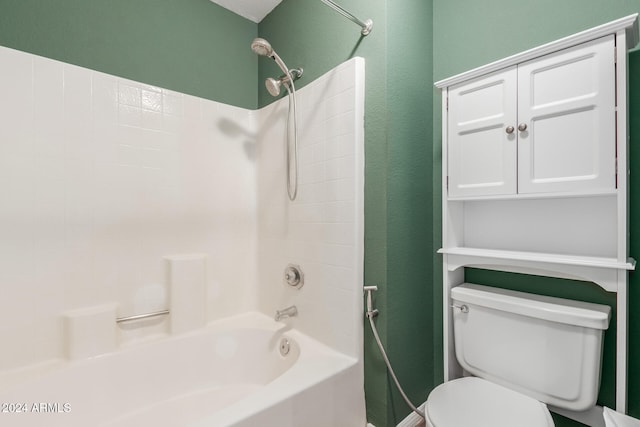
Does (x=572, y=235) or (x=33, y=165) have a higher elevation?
(x=33, y=165)

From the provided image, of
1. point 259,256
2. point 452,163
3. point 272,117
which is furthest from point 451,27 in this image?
point 259,256

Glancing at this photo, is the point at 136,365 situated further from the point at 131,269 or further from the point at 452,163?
the point at 452,163

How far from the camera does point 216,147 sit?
1882 millimetres

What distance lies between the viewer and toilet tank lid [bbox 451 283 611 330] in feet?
3.42

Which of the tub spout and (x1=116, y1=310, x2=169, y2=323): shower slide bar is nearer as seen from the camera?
(x1=116, y1=310, x2=169, y2=323): shower slide bar

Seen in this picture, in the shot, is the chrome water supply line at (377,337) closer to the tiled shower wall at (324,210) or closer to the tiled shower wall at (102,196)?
the tiled shower wall at (324,210)

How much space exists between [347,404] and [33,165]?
Result: 1.82 metres

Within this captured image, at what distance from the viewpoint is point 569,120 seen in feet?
3.52

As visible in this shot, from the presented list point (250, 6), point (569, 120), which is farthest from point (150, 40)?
point (569, 120)

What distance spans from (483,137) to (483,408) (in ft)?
3.60

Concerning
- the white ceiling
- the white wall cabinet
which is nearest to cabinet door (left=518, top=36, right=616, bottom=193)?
the white wall cabinet

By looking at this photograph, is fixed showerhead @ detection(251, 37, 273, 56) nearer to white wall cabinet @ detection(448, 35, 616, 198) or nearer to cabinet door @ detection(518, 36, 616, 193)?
white wall cabinet @ detection(448, 35, 616, 198)

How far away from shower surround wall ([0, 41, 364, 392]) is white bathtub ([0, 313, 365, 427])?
0.12 metres

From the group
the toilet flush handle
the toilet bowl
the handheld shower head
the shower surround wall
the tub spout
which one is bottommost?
the toilet bowl
